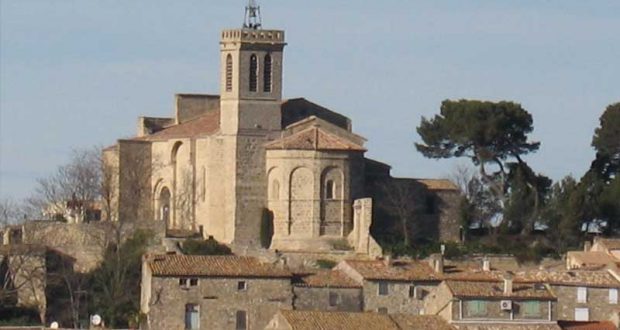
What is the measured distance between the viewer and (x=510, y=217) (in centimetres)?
11194

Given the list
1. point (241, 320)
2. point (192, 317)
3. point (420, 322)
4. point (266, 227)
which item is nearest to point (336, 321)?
point (420, 322)

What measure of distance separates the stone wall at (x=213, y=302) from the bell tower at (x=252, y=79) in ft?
57.3

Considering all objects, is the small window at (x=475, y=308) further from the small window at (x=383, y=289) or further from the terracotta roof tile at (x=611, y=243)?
the terracotta roof tile at (x=611, y=243)

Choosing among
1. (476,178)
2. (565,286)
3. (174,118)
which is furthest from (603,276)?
(174,118)

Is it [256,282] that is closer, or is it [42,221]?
[256,282]

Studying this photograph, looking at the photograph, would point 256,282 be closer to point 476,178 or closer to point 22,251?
point 22,251

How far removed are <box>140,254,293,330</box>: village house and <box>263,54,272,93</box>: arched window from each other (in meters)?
17.7

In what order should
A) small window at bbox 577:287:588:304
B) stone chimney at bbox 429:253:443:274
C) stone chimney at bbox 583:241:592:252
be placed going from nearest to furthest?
small window at bbox 577:287:588:304 < stone chimney at bbox 429:253:443:274 < stone chimney at bbox 583:241:592:252

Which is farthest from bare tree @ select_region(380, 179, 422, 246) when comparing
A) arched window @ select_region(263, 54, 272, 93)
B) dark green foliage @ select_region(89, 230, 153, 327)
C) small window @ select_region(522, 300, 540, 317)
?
small window @ select_region(522, 300, 540, 317)

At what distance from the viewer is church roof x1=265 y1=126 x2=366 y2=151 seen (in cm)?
10825

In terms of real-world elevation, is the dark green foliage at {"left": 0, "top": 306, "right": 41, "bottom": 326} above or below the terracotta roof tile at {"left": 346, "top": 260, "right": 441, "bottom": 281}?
below

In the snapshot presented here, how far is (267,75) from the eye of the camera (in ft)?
362

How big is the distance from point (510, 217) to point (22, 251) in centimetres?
1856

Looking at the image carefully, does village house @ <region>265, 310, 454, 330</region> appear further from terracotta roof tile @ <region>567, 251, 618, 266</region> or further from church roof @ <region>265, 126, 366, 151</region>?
church roof @ <region>265, 126, 366, 151</region>
